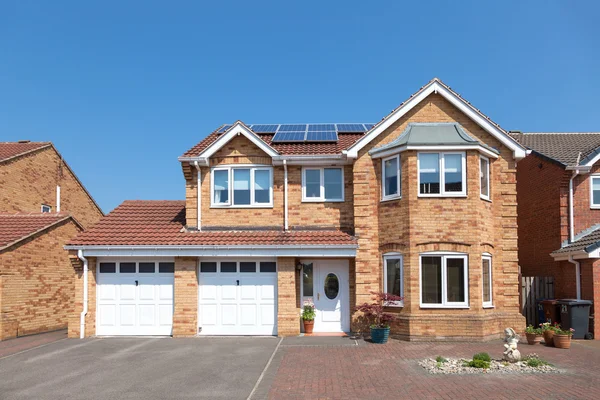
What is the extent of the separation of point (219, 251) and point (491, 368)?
8081 mm

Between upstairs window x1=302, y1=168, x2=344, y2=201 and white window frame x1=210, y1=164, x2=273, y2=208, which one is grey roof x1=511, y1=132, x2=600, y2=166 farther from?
white window frame x1=210, y1=164, x2=273, y2=208

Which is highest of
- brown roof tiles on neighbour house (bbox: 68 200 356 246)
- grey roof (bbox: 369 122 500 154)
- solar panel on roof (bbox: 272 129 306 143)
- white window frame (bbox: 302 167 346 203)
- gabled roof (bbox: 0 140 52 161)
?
gabled roof (bbox: 0 140 52 161)

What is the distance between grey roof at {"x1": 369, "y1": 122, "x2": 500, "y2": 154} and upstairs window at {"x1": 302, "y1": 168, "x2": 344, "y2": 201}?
4.93 feet

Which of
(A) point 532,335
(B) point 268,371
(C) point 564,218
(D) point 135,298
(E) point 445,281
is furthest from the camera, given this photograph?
(C) point 564,218

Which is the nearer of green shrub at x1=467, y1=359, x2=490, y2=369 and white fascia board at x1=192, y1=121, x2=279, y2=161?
green shrub at x1=467, y1=359, x2=490, y2=369

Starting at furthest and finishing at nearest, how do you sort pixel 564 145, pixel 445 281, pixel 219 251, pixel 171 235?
pixel 564 145
pixel 171 235
pixel 219 251
pixel 445 281

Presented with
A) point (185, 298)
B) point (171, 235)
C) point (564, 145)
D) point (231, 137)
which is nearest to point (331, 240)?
point (231, 137)

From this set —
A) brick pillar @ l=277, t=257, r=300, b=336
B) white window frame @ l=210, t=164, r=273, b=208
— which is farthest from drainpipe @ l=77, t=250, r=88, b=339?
brick pillar @ l=277, t=257, r=300, b=336

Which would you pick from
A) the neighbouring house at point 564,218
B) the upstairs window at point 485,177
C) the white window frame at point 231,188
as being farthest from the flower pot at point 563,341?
the white window frame at point 231,188

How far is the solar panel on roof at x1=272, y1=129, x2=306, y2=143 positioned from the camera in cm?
1736

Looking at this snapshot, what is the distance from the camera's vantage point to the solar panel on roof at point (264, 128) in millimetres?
18750

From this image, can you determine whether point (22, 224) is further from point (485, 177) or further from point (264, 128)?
point (485, 177)

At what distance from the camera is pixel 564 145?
19.7 metres

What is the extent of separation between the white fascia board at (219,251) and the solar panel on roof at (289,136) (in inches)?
162
